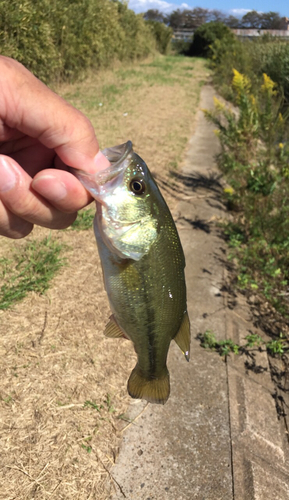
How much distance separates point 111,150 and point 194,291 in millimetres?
2715

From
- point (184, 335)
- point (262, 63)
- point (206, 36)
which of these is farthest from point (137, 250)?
point (206, 36)

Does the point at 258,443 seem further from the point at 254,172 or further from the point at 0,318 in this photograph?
the point at 254,172

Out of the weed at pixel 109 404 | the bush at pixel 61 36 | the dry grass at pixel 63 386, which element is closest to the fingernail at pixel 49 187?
the dry grass at pixel 63 386

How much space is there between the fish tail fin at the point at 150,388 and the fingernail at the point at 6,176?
935 mm

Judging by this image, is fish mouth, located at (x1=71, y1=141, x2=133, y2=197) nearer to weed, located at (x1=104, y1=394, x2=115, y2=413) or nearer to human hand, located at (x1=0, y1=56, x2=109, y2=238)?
human hand, located at (x1=0, y1=56, x2=109, y2=238)

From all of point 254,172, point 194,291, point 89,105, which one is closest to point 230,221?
point 254,172

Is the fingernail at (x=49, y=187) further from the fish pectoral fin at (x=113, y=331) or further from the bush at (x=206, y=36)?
the bush at (x=206, y=36)

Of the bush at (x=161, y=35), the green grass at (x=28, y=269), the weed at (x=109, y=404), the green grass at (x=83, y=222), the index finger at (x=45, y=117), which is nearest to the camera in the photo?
the index finger at (x=45, y=117)

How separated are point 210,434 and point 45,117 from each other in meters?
2.24

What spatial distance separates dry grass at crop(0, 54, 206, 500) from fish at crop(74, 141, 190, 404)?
1.10 m

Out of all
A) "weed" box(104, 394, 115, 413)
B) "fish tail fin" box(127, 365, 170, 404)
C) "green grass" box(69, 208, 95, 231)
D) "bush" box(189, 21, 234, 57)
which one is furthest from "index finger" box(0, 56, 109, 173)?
"bush" box(189, 21, 234, 57)

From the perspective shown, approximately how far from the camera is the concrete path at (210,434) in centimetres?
222

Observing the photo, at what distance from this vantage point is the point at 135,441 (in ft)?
7.94

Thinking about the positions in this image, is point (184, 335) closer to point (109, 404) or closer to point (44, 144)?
point (44, 144)
